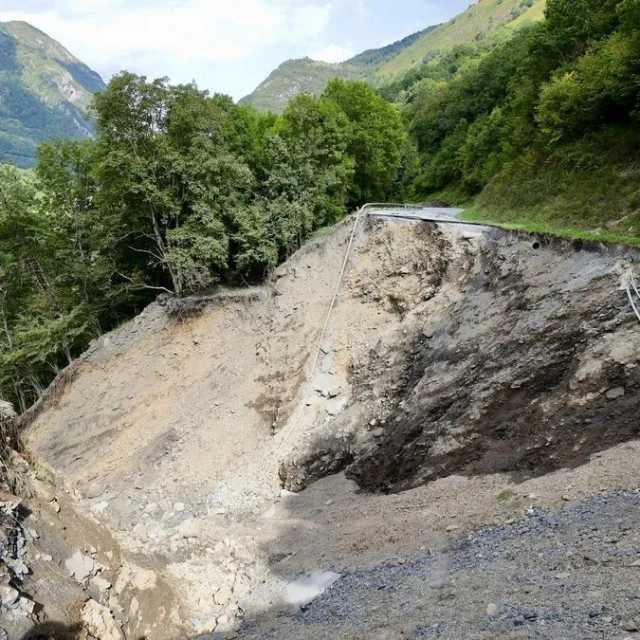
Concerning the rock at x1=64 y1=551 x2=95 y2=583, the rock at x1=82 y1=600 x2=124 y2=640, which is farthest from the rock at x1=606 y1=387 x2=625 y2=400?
the rock at x1=64 y1=551 x2=95 y2=583

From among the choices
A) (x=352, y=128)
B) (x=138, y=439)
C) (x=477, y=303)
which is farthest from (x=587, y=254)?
(x=352, y=128)

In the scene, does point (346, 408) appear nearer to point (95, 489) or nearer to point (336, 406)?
point (336, 406)

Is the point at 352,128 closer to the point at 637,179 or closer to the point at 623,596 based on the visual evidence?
the point at 637,179

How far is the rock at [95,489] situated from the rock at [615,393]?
52.0ft

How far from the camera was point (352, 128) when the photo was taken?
28.8 metres

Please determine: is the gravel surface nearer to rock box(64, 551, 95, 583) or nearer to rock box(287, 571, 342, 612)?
rock box(287, 571, 342, 612)

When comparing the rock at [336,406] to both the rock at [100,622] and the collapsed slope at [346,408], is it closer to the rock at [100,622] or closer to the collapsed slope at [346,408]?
the collapsed slope at [346,408]

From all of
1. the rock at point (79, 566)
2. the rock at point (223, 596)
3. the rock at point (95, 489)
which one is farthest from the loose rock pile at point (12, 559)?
the rock at point (95, 489)

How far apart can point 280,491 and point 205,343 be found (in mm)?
7877

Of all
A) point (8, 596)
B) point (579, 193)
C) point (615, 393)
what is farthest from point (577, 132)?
point (8, 596)

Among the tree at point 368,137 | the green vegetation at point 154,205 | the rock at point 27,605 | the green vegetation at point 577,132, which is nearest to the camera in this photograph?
the rock at point 27,605

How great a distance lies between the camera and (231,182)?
2259cm

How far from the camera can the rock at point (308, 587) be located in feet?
36.1

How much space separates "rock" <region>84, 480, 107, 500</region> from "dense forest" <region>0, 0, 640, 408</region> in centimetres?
829
